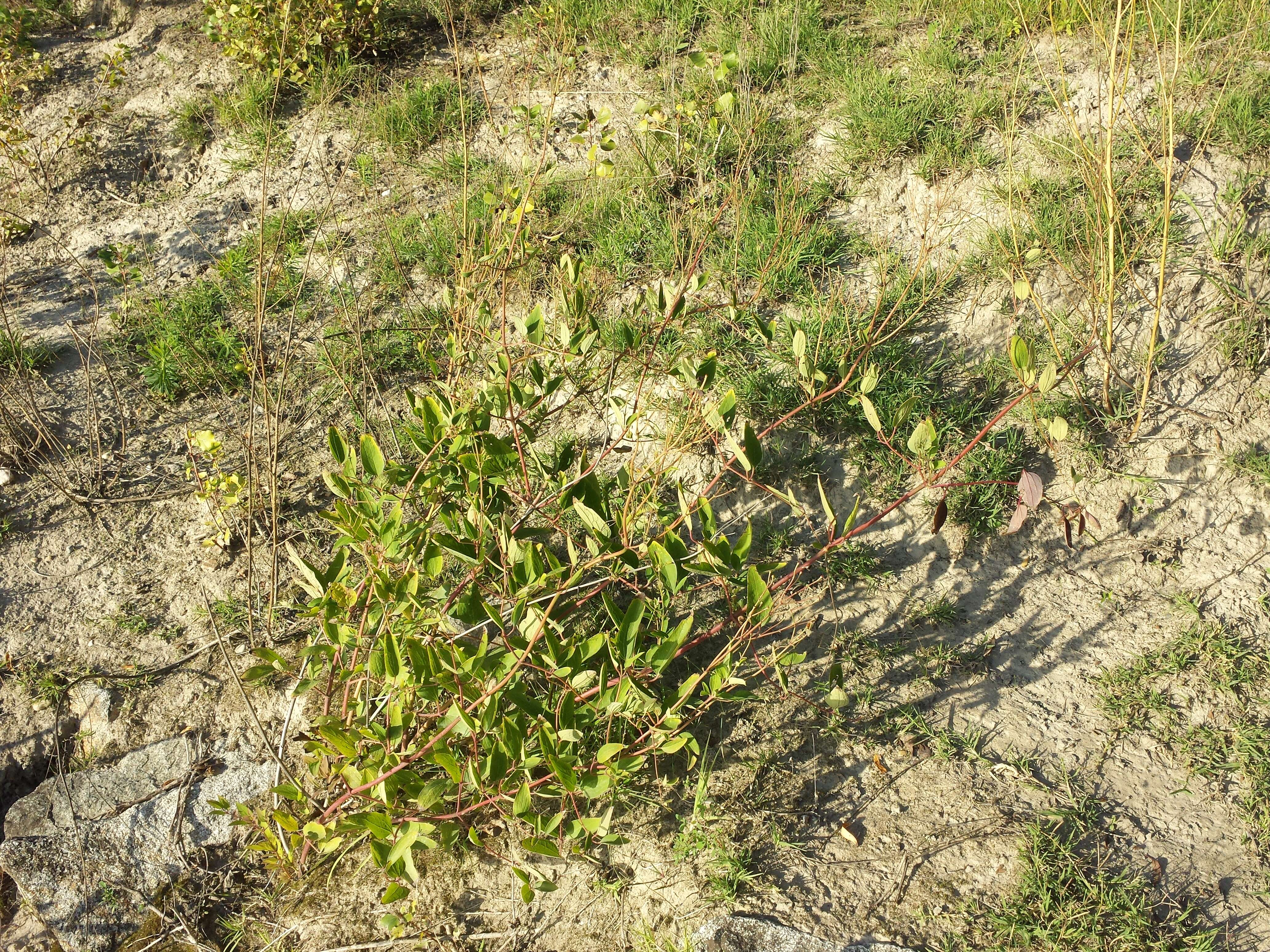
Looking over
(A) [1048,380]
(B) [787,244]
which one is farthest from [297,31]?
(A) [1048,380]

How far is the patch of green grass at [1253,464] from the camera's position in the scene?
3.20 m

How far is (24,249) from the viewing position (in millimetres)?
4523

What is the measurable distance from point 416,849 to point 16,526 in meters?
2.09

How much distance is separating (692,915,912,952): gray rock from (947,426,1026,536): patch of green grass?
1.45m

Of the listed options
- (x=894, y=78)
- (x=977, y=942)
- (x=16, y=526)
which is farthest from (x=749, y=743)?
(x=894, y=78)

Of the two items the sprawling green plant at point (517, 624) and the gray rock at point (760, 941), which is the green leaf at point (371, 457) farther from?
the gray rock at point (760, 941)

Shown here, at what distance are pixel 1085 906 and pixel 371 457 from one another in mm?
2196

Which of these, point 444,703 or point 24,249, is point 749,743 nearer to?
point 444,703

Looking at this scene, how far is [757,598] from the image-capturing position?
2391mm

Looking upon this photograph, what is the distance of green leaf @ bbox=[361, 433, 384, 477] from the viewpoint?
2475 mm

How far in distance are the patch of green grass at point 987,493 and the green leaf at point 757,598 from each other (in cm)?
105

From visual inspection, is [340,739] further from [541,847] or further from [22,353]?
[22,353]

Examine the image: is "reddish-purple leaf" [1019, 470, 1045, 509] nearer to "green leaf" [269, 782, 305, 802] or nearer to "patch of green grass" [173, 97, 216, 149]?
"green leaf" [269, 782, 305, 802]

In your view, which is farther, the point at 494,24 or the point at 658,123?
the point at 494,24
